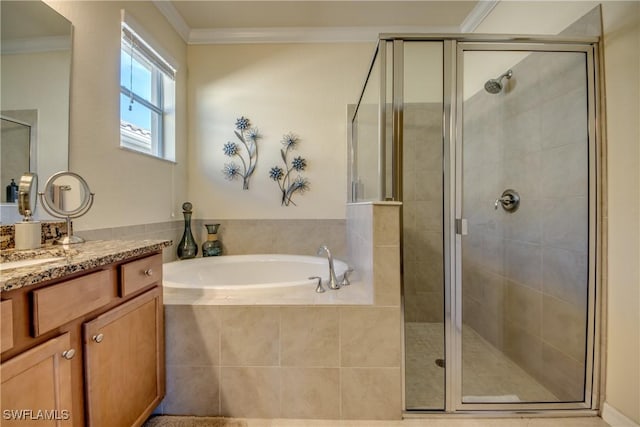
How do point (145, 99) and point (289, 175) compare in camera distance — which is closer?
point (145, 99)

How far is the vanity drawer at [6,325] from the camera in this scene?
23.4 inches

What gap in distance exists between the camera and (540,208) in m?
1.49

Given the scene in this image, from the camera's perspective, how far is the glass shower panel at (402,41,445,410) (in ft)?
4.34

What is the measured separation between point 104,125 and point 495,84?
2319 mm

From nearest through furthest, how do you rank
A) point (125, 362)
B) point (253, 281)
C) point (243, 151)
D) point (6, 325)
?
point (6, 325) < point (125, 362) < point (253, 281) < point (243, 151)

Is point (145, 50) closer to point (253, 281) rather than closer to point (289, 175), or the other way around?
point (289, 175)

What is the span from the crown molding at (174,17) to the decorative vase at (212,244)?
5.62 ft

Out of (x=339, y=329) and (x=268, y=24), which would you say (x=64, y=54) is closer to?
(x=268, y=24)

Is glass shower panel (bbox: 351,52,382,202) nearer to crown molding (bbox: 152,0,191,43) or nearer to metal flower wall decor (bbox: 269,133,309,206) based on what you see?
metal flower wall decor (bbox: 269,133,309,206)

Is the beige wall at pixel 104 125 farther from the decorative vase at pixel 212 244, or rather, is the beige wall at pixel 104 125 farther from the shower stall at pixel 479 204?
the shower stall at pixel 479 204

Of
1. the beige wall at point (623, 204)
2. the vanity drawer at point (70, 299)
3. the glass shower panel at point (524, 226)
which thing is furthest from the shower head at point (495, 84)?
the vanity drawer at point (70, 299)

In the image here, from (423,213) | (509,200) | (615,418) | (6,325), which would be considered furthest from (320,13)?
(615,418)

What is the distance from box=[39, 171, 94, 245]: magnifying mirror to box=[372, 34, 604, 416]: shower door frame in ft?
4.73

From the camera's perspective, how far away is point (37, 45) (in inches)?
46.5
